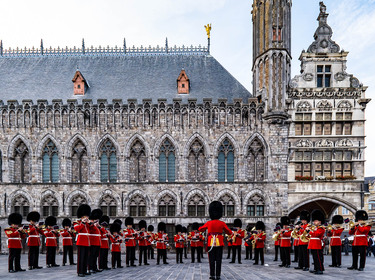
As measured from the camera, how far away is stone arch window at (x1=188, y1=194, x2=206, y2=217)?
27375mm

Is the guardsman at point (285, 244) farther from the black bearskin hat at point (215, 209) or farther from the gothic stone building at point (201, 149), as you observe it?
the gothic stone building at point (201, 149)

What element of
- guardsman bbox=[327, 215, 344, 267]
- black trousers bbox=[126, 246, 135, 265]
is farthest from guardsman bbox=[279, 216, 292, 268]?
black trousers bbox=[126, 246, 135, 265]

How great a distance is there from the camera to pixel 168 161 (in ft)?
91.6

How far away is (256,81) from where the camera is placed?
30.0 m

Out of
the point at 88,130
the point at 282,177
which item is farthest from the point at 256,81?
the point at 88,130

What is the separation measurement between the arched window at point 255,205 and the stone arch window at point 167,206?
6080mm

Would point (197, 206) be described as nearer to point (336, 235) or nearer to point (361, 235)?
point (336, 235)

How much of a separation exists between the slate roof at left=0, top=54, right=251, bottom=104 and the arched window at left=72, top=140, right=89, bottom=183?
13.6 feet

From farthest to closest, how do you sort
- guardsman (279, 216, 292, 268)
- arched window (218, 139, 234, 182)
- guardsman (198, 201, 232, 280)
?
arched window (218, 139, 234, 182) < guardsman (279, 216, 292, 268) < guardsman (198, 201, 232, 280)

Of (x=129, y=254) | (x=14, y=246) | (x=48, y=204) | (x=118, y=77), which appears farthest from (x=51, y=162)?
(x=129, y=254)

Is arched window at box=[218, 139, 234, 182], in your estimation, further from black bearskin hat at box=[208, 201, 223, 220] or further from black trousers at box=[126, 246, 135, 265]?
black bearskin hat at box=[208, 201, 223, 220]

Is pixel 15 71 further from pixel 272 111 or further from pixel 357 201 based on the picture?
pixel 357 201

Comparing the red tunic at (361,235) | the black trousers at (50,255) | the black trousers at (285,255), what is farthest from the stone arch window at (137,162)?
the red tunic at (361,235)

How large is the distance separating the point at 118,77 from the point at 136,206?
39.6ft
